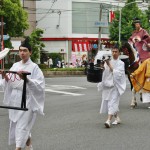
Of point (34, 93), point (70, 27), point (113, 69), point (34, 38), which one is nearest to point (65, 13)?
point (70, 27)

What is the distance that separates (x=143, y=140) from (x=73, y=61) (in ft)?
145

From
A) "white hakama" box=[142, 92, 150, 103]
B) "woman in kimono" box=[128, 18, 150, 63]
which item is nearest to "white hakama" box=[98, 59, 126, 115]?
"white hakama" box=[142, 92, 150, 103]

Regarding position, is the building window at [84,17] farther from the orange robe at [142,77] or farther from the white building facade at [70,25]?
the orange robe at [142,77]

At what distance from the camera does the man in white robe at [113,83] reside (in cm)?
1060

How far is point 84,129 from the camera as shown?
10.4m

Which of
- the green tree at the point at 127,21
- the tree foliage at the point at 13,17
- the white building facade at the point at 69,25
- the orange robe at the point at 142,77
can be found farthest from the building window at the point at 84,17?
the orange robe at the point at 142,77

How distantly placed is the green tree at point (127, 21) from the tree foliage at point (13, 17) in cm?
1799

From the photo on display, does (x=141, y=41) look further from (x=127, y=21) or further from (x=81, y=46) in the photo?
(x=127, y=21)

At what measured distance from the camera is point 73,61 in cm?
→ 5322

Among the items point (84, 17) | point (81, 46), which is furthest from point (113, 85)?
point (84, 17)

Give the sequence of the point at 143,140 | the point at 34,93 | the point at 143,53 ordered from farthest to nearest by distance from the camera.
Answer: the point at 143,53 → the point at 143,140 → the point at 34,93

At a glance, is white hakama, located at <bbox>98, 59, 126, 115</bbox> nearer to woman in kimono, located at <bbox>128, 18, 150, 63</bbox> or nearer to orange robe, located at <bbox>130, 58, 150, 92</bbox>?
orange robe, located at <bbox>130, 58, 150, 92</bbox>

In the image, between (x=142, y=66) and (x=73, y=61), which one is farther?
(x=73, y=61)

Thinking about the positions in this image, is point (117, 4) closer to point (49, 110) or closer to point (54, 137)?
point (49, 110)
